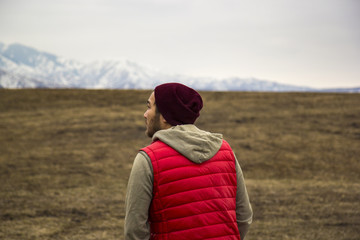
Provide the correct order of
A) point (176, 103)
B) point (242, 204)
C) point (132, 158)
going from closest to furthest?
1. point (176, 103)
2. point (242, 204)
3. point (132, 158)

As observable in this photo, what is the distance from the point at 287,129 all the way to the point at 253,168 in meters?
3.02

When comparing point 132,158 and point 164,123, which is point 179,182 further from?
point 132,158

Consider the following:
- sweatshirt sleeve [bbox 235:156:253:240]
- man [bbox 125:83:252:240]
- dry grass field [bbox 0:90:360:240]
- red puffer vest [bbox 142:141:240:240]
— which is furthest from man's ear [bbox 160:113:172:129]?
dry grass field [bbox 0:90:360:240]

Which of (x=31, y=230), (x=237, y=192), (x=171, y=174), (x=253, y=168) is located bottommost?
(x=253, y=168)

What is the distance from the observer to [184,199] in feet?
5.30

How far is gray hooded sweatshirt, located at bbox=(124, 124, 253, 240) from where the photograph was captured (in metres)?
1.59

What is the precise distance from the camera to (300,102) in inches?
552

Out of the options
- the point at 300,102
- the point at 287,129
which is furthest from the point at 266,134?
the point at 300,102

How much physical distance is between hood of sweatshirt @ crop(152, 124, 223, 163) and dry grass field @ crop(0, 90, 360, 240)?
430 cm

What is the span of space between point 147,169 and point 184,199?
0.71 feet

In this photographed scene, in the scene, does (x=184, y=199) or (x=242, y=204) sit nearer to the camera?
(x=184, y=199)

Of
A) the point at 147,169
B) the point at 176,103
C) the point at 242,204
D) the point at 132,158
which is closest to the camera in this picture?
the point at 147,169

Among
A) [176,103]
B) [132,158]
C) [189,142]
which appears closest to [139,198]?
[189,142]

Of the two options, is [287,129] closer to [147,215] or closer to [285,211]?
[285,211]
